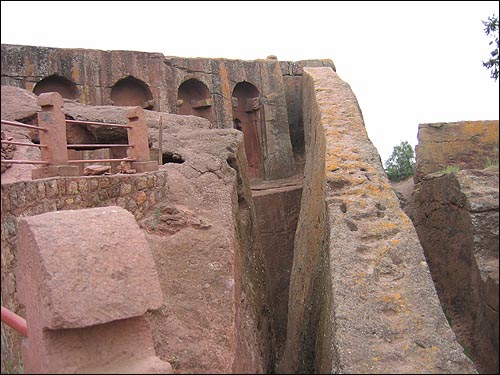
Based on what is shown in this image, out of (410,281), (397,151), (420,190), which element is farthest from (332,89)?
(410,281)

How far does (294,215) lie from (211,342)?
696 cm

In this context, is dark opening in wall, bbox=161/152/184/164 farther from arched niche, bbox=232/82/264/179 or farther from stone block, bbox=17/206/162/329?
arched niche, bbox=232/82/264/179

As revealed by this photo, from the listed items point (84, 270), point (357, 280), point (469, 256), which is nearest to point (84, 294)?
point (84, 270)

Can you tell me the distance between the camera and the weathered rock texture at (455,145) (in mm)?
3727

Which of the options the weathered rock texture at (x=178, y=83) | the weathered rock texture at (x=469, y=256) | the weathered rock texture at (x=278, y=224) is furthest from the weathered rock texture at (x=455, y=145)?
the weathered rock texture at (x=178, y=83)

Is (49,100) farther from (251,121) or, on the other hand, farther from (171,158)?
(251,121)

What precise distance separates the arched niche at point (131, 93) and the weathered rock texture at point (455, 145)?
24.2ft

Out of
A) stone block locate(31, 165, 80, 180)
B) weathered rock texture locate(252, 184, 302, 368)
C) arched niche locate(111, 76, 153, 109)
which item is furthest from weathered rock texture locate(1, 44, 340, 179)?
stone block locate(31, 165, 80, 180)

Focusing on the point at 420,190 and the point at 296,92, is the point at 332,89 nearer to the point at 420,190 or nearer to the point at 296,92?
the point at 420,190

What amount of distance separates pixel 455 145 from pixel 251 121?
9312 millimetres

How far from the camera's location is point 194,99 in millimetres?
12641

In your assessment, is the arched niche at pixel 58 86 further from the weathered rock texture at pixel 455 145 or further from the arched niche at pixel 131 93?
the weathered rock texture at pixel 455 145

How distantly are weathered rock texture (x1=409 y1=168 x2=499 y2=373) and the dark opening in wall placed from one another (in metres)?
3.46

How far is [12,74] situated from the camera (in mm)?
9711
